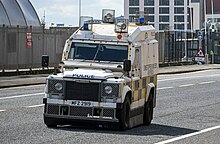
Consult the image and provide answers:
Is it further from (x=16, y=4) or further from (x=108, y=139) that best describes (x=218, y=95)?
(x=16, y=4)

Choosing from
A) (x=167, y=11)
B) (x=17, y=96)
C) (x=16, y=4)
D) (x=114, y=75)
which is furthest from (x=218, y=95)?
(x=167, y=11)

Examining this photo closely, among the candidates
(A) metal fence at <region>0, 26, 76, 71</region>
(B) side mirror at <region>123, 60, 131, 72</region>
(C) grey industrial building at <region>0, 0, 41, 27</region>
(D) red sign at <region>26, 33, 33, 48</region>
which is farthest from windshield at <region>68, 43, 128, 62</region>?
(C) grey industrial building at <region>0, 0, 41, 27</region>

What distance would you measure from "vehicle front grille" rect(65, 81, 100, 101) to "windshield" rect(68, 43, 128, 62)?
1429mm

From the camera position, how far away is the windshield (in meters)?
17.9

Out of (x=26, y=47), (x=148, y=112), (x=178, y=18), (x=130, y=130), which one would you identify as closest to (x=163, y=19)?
(x=178, y=18)

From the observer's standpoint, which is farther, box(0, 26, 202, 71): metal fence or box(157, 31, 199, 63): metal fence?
box(157, 31, 199, 63): metal fence

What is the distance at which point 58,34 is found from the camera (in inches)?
1945

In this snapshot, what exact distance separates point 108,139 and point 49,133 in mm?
1433

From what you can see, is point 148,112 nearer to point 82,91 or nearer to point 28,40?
point 82,91

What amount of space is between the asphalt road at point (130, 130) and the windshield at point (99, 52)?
1.67 m

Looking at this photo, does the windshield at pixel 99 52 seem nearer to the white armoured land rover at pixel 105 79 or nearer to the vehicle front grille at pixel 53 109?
the white armoured land rover at pixel 105 79

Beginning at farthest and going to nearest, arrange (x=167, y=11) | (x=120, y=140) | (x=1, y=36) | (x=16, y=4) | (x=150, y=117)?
1. (x=167, y=11)
2. (x=16, y=4)
3. (x=1, y=36)
4. (x=150, y=117)
5. (x=120, y=140)

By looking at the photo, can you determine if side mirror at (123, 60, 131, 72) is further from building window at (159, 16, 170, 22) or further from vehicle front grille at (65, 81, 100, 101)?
building window at (159, 16, 170, 22)

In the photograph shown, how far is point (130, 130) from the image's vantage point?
686 inches
